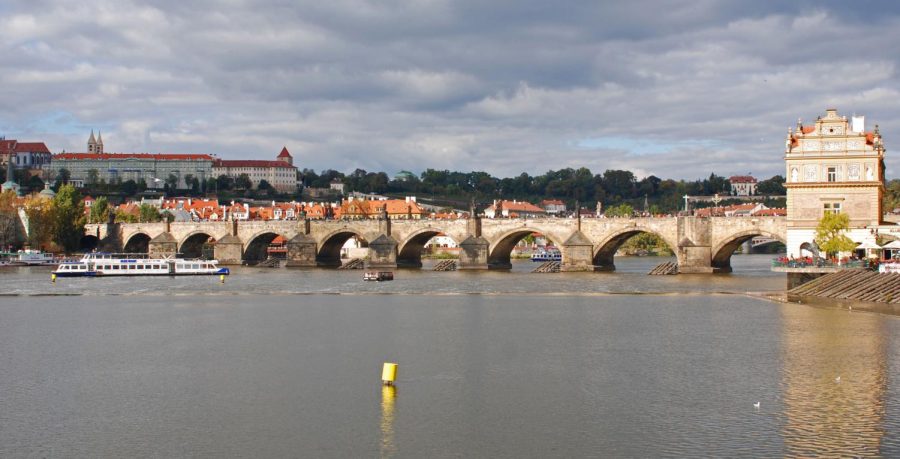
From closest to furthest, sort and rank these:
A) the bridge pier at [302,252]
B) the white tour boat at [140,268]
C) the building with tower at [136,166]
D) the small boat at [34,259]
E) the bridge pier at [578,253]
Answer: the bridge pier at [578,253]
the white tour boat at [140,268]
the bridge pier at [302,252]
the small boat at [34,259]
the building with tower at [136,166]

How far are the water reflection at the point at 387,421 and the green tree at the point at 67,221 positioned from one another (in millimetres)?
84739

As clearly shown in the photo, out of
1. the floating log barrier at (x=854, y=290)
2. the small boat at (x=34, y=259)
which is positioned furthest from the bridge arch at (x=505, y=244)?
the small boat at (x=34, y=259)

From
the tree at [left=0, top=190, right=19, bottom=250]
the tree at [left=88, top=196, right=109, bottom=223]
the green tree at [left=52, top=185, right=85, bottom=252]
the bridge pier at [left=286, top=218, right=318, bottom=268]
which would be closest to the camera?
the bridge pier at [left=286, top=218, right=318, bottom=268]

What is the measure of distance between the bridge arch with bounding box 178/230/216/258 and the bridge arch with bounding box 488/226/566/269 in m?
31.6

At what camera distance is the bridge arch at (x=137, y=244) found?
104 m

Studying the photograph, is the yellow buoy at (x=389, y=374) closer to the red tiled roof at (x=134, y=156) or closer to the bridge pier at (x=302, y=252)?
the bridge pier at (x=302, y=252)

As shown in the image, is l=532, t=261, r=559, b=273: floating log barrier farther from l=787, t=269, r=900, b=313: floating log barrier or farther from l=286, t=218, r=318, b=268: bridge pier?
l=787, t=269, r=900, b=313: floating log barrier

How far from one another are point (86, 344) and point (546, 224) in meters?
46.3

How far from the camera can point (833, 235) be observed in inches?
2095

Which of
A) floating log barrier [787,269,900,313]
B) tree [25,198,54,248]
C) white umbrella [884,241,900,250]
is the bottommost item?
floating log barrier [787,269,900,313]

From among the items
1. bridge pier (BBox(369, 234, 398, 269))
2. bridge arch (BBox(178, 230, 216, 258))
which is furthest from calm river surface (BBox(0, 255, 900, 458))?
bridge arch (BBox(178, 230, 216, 258))

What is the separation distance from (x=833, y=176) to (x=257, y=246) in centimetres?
5635

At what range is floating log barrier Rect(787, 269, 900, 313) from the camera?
138 ft

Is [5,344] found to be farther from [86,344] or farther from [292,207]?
[292,207]
